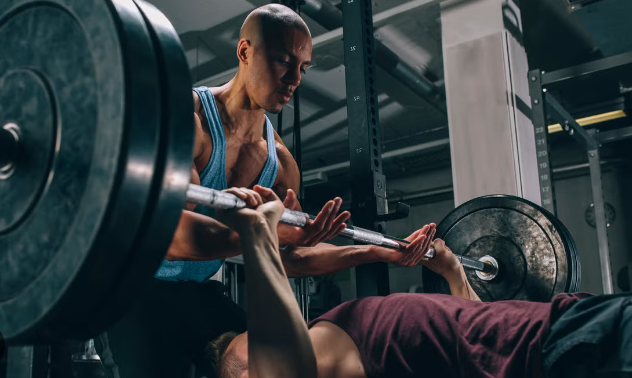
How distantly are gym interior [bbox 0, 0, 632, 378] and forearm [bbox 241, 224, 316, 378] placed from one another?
0.32 m

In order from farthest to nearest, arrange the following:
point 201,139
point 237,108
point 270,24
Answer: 1. point 237,108
2. point 270,24
3. point 201,139

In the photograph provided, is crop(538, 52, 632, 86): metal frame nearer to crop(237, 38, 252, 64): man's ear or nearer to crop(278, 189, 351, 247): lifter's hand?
crop(237, 38, 252, 64): man's ear

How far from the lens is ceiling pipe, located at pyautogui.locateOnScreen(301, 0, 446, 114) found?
3.88 meters

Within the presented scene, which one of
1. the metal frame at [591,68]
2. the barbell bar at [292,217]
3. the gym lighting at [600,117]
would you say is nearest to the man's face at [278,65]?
the barbell bar at [292,217]

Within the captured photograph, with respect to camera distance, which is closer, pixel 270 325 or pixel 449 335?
pixel 270 325

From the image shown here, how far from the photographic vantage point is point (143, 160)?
0.85 m

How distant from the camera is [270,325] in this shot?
Result: 1.17 m

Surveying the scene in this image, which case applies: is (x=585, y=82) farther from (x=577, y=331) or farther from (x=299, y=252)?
(x=577, y=331)

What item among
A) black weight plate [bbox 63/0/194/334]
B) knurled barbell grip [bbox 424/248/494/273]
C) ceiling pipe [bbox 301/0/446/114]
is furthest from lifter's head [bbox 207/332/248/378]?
ceiling pipe [bbox 301/0/446/114]

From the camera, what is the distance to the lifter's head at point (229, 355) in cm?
155

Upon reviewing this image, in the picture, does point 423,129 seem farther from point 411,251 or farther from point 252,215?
point 252,215

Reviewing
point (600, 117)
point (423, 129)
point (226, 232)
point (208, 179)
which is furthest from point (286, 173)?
point (423, 129)

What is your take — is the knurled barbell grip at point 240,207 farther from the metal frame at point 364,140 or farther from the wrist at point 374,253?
the metal frame at point 364,140

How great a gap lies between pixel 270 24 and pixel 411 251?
90cm
